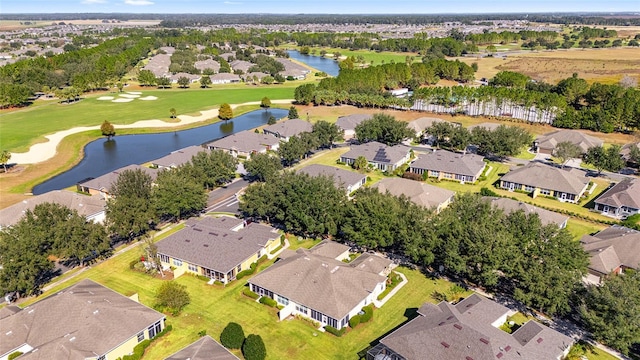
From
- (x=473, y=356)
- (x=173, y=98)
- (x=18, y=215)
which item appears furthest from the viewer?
(x=173, y=98)


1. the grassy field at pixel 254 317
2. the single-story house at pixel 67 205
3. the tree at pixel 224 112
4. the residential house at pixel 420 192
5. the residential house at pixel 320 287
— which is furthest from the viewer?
the tree at pixel 224 112

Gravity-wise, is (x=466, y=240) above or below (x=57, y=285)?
above

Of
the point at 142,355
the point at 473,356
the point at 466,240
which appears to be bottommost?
the point at 142,355

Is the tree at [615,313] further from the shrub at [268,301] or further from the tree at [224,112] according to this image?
the tree at [224,112]

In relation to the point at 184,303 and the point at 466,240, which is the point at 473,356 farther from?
the point at 184,303

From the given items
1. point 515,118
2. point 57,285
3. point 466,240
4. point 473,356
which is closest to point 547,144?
point 515,118

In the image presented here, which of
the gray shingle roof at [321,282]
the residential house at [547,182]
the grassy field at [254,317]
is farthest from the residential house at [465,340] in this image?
the residential house at [547,182]
